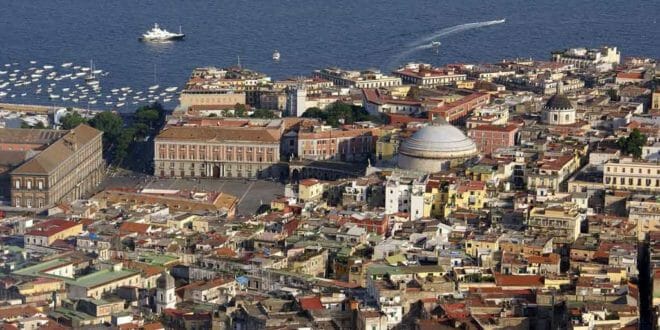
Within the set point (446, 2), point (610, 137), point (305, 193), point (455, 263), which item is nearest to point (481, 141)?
point (610, 137)

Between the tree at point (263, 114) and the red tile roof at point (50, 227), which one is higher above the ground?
the tree at point (263, 114)

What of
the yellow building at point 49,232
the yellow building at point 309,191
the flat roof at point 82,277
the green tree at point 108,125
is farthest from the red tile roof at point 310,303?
the green tree at point 108,125

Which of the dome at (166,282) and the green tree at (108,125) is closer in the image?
the dome at (166,282)

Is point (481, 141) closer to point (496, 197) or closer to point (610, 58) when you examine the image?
point (496, 197)

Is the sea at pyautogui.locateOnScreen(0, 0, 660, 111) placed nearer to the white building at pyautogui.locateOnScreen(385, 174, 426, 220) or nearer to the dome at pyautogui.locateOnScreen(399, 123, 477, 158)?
the dome at pyautogui.locateOnScreen(399, 123, 477, 158)

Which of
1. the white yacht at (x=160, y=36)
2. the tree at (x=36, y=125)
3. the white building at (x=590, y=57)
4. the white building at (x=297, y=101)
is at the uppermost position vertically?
the white yacht at (x=160, y=36)

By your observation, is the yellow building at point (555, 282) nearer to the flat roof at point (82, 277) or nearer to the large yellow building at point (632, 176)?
the flat roof at point (82, 277)

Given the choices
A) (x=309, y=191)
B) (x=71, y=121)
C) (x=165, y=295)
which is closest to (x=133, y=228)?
(x=309, y=191)

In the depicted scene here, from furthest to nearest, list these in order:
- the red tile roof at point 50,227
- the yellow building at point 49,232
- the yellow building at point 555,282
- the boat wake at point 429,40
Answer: the boat wake at point 429,40, the red tile roof at point 50,227, the yellow building at point 49,232, the yellow building at point 555,282
